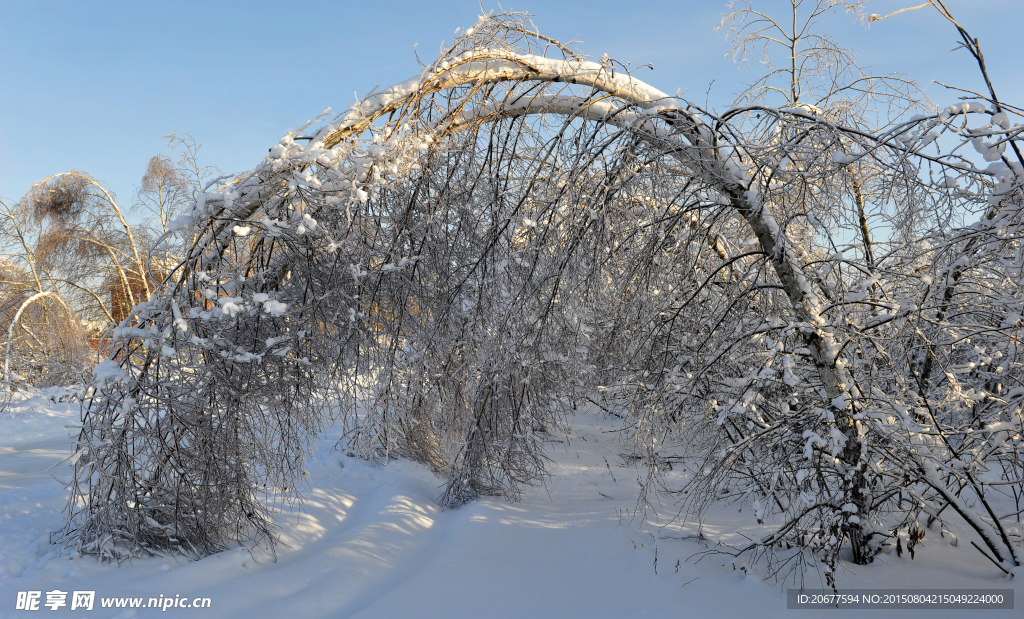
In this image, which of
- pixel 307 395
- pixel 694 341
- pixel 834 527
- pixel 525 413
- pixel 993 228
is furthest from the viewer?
pixel 525 413

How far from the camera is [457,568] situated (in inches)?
183

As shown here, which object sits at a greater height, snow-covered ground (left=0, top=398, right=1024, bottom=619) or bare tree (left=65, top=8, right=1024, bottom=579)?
bare tree (left=65, top=8, right=1024, bottom=579)

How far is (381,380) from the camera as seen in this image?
512 centimetres

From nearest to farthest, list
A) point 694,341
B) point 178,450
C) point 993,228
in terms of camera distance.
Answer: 1. point 993,228
2. point 178,450
3. point 694,341

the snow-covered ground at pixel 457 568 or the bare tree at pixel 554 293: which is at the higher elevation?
the bare tree at pixel 554 293

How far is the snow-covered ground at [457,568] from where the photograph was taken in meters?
3.90

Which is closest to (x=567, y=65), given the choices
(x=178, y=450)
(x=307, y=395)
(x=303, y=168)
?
(x=303, y=168)

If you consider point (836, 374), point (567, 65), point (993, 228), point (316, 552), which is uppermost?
point (567, 65)

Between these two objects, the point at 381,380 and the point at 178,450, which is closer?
the point at 178,450

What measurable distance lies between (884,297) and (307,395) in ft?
14.3

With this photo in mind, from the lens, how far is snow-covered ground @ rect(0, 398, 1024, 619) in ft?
12.8

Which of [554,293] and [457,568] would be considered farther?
[457,568]

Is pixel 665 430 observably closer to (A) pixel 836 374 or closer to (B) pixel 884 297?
(A) pixel 836 374

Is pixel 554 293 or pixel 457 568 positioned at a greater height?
pixel 554 293
